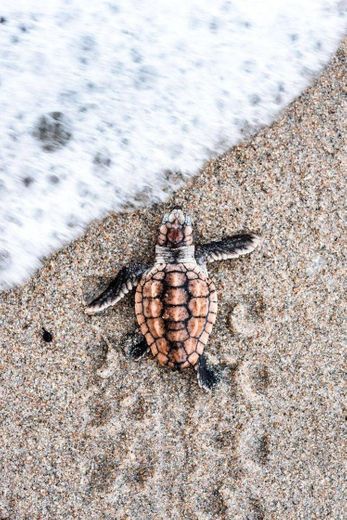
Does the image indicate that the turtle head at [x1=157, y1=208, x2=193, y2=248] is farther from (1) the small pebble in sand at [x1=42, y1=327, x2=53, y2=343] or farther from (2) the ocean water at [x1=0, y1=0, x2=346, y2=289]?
(1) the small pebble in sand at [x1=42, y1=327, x2=53, y2=343]

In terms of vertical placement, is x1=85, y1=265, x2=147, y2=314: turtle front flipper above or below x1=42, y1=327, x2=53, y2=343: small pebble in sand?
above

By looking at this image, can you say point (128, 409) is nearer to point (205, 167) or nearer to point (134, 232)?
point (134, 232)

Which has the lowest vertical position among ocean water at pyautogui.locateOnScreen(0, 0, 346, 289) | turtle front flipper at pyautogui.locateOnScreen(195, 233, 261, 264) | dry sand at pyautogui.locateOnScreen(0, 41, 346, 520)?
dry sand at pyautogui.locateOnScreen(0, 41, 346, 520)

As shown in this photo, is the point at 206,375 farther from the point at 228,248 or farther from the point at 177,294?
the point at 228,248

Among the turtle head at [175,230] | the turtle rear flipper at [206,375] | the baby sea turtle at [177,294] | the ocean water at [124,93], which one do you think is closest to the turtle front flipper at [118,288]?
the baby sea turtle at [177,294]

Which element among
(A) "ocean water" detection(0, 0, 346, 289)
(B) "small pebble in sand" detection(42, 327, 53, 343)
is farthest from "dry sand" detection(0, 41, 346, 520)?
(A) "ocean water" detection(0, 0, 346, 289)

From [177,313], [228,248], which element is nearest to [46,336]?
[177,313]

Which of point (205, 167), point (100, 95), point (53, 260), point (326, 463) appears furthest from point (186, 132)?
point (326, 463)
